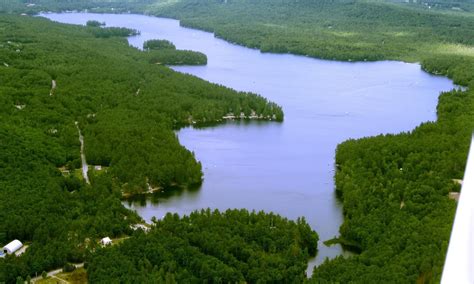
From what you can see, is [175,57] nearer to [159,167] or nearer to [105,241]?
[159,167]

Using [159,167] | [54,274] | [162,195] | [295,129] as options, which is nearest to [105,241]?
[54,274]

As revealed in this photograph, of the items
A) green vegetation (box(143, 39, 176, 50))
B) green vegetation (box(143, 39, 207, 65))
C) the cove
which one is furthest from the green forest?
green vegetation (box(143, 39, 176, 50))

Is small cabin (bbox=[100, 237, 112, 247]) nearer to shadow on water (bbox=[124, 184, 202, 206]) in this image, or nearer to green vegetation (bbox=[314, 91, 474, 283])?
shadow on water (bbox=[124, 184, 202, 206])

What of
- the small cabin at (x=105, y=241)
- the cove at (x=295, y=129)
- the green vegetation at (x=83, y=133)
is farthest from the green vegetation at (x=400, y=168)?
the green vegetation at (x=83, y=133)

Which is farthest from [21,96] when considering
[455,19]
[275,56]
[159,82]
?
[455,19]

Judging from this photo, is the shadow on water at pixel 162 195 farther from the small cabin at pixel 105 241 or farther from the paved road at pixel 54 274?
the paved road at pixel 54 274
